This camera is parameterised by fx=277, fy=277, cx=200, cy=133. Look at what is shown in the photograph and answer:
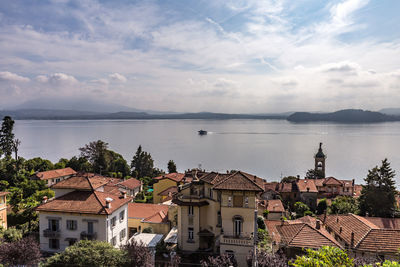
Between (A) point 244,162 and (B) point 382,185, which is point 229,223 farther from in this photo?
(A) point 244,162

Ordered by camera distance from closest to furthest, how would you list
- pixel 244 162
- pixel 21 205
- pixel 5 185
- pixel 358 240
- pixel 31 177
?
pixel 358 240 → pixel 21 205 → pixel 5 185 → pixel 31 177 → pixel 244 162

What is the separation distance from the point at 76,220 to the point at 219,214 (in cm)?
1004

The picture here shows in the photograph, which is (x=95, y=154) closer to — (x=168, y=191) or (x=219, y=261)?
(x=168, y=191)

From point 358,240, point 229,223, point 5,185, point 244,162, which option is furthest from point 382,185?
point 244,162

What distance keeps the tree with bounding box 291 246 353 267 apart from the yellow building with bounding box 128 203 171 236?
19.6 metres

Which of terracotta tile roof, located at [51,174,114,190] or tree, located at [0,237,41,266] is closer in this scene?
tree, located at [0,237,41,266]

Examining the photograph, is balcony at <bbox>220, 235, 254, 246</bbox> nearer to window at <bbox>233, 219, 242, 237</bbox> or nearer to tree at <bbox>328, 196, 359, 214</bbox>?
window at <bbox>233, 219, 242, 237</bbox>

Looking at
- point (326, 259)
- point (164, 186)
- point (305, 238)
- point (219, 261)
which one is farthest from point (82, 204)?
point (164, 186)

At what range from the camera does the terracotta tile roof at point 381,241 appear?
1762 cm

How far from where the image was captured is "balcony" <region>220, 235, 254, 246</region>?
18.5 m

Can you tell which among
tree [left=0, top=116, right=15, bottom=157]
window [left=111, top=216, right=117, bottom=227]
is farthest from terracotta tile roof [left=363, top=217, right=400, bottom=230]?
tree [left=0, top=116, right=15, bottom=157]

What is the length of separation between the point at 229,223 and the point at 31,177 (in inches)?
1747

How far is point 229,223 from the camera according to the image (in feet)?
63.1

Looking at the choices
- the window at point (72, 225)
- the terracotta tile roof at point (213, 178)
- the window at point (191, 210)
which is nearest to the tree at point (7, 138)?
the window at point (72, 225)
